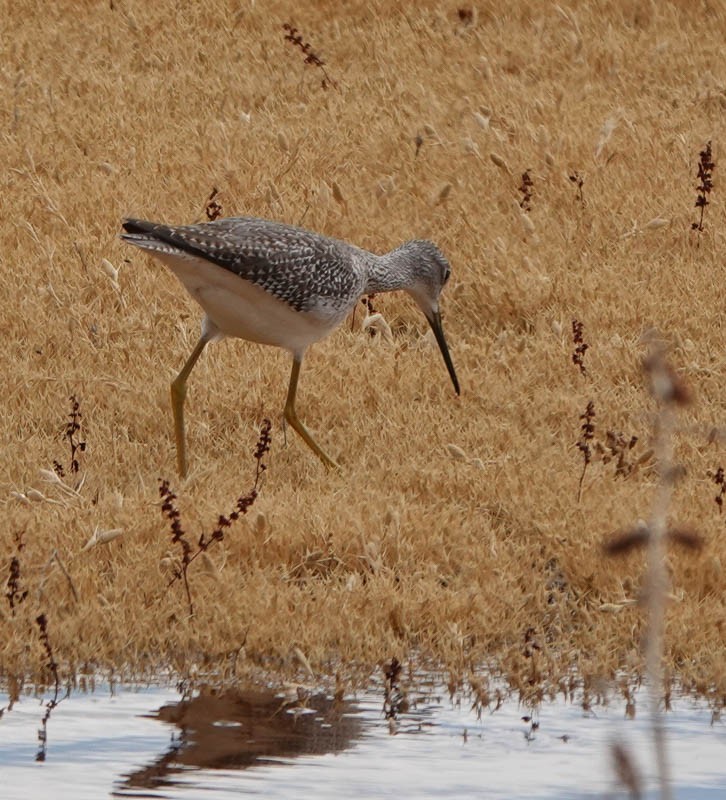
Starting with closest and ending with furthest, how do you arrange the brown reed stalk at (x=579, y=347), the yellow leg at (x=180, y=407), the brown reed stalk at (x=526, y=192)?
the yellow leg at (x=180, y=407), the brown reed stalk at (x=579, y=347), the brown reed stalk at (x=526, y=192)

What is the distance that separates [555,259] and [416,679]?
444cm

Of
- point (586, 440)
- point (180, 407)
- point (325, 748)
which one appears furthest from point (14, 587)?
point (586, 440)

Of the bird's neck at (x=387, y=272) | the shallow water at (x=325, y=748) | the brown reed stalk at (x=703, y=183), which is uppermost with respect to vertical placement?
the brown reed stalk at (x=703, y=183)

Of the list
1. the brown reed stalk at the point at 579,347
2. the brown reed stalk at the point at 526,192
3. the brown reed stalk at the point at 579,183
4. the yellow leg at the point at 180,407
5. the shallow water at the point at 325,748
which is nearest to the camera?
the shallow water at the point at 325,748

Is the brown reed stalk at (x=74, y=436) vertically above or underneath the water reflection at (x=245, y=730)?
above

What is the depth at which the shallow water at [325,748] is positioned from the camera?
4391 millimetres

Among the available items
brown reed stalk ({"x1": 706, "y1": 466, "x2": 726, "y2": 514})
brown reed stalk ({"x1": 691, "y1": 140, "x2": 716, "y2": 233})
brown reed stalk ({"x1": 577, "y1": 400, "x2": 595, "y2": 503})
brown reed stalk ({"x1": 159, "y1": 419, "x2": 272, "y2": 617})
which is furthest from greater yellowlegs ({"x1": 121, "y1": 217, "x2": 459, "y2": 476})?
brown reed stalk ({"x1": 691, "y1": 140, "x2": 716, "y2": 233})

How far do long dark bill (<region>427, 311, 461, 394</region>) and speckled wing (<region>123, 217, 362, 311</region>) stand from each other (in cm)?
67

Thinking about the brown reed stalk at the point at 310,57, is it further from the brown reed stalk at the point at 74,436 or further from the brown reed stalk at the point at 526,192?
the brown reed stalk at the point at 74,436

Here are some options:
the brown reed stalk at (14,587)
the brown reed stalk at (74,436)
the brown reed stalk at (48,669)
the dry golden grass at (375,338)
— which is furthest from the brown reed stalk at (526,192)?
the brown reed stalk at (48,669)

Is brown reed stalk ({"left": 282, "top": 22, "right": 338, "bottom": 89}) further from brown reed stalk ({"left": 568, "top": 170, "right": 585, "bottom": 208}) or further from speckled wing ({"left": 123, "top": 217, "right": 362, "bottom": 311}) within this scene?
speckled wing ({"left": 123, "top": 217, "right": 362, "bottom": 311})

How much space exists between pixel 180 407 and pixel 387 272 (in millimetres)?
1318

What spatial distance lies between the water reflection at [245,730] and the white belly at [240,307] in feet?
7.24

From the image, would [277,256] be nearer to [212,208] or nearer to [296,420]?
[296,420]
